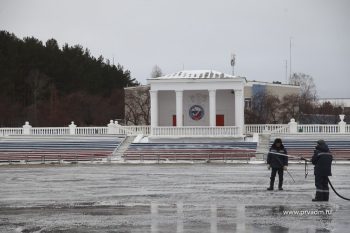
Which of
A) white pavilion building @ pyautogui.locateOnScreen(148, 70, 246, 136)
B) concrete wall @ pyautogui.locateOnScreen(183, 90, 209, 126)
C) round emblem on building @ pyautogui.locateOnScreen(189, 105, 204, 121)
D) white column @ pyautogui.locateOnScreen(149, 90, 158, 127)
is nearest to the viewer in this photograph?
white pavilion building @ pyautogui.locateOnScreen(148, 70, 246, 136)

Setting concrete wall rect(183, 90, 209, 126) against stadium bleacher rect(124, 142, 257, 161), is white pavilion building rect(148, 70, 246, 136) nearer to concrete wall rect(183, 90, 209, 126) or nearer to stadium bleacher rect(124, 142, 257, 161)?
concrete wall rect(183, 90, 209, 126)

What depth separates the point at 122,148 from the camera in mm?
54188

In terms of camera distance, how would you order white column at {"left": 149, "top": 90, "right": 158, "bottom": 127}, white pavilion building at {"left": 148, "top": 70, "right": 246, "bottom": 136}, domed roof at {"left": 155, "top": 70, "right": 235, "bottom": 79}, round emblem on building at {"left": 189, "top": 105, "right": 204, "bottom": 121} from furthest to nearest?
round emblem on building at {"left": 189, "top": 105, "right": 204, "bottom": 121}, domed roof at {"left": 155, "top": 70, "right": 235, "bottom": 79}, white column at {"left": 149, "top": 90, "right": 158, "bottom": 127}, white pavilion building at {"left": 148, "top": 70, "right": 246, "bottom": 136}


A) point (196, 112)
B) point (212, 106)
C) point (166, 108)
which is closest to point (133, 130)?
point (166, 108)

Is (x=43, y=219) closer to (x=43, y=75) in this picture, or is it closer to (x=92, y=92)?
(x=43, y=75)

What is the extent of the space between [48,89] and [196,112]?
125 ft

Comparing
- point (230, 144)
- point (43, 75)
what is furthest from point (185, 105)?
point (43, 75)

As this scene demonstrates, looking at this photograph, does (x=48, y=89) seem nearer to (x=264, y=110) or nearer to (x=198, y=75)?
(x=264, y=110)

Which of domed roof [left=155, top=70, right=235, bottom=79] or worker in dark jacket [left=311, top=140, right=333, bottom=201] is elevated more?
domed roof [left=155, top=70, right=235, bottom=79]

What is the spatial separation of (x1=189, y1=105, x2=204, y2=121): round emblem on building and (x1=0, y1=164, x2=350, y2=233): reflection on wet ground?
34.3 meters

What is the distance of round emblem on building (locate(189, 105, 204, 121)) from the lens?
61594mm

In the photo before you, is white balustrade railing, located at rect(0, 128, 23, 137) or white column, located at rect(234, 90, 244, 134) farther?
white balustrade railing, located at rect(0, 128, 23, 137)

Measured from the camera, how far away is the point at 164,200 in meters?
19.7

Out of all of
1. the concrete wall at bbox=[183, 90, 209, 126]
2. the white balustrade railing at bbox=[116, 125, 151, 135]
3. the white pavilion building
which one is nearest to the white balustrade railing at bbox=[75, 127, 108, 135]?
the white balustrade railing at bbox=[116, 125, 151, 135]
